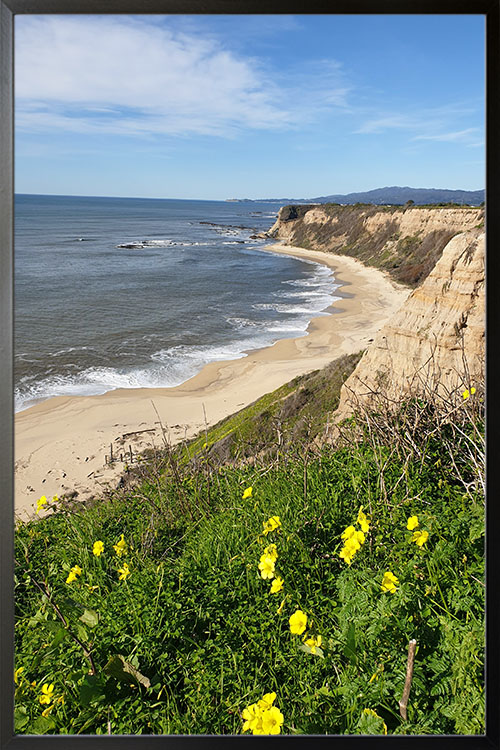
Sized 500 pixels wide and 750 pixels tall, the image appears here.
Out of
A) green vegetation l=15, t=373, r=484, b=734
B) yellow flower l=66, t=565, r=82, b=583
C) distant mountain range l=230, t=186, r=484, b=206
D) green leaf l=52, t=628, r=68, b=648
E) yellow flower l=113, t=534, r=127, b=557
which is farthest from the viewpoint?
distant mountain range l=230, t=186, r=484, b=206

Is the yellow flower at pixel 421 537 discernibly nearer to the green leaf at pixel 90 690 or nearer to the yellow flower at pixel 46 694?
the green leaf at pixel 90 690

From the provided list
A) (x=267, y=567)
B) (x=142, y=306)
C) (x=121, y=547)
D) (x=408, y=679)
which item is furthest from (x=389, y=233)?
(x=408, y=679)

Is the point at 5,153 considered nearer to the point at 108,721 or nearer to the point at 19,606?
the point at 108,721

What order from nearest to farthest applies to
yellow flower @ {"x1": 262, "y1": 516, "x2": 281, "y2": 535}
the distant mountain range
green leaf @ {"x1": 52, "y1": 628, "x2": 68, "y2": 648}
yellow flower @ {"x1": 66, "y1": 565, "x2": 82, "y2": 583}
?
1. green leaf @ {"x1": 52, "y1": 628, "x2": 68, "y2": 648}
2. yellow flower @ {"x1": 262, "y1": 516, "x2": 281, "y2": 535}
3. yellow flower @ {"x1": 66, "y1": 565, "x2": 82, "y2": 583}
4. the distant mountain range

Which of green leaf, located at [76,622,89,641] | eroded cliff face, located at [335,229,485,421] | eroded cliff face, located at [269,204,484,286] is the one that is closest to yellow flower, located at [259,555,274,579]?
green leaf, located at [76,622,89,641]

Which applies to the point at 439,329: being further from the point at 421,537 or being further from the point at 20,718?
the point at 20,718

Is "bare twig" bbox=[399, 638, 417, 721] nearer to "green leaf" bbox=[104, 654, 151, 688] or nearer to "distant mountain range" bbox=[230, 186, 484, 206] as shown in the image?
"green leaf" bbox=[104, 654, 151, 688]
